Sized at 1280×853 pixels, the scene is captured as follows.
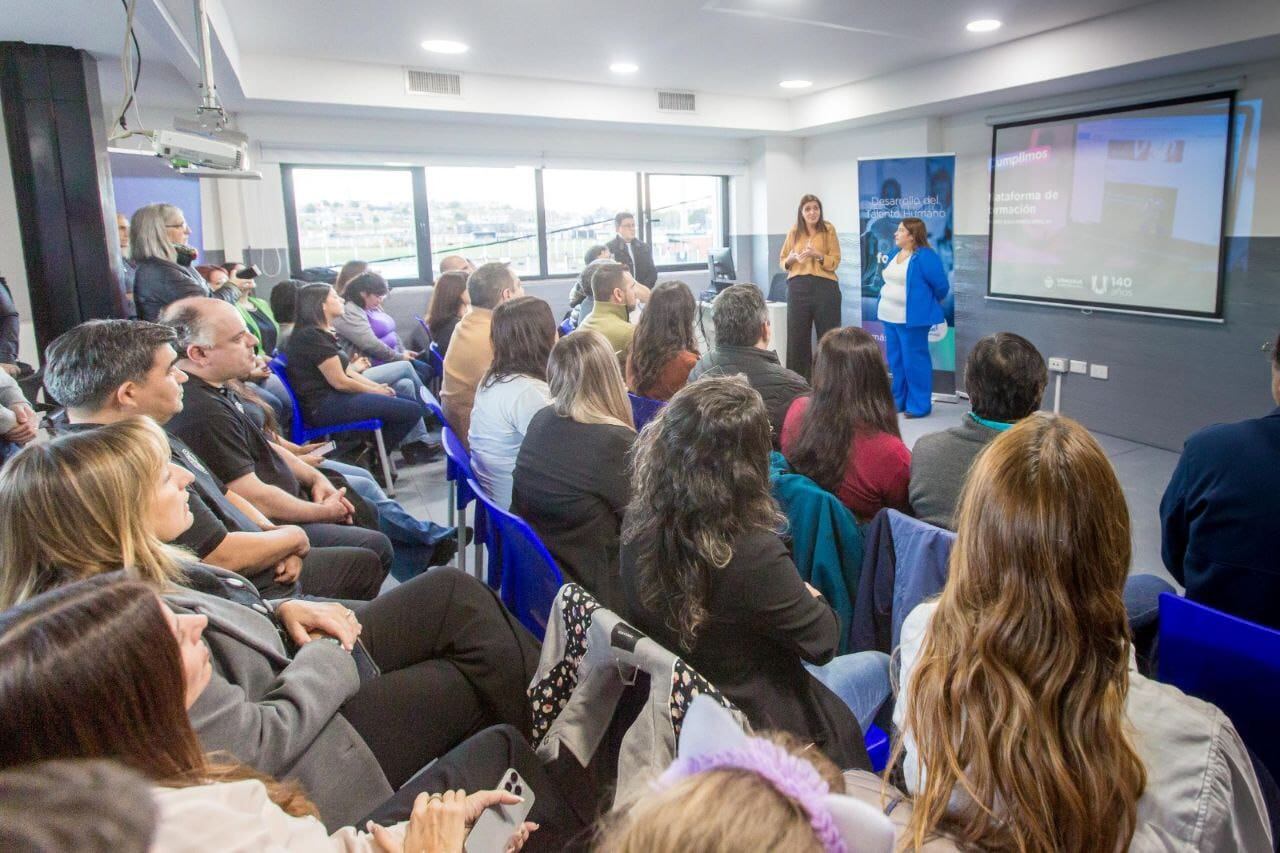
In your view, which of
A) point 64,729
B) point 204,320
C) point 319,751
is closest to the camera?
point 64,729

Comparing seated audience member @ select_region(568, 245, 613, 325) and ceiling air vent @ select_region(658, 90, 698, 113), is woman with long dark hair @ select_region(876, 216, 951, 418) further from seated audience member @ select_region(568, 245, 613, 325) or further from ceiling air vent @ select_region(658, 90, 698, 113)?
seated audience member @ select_region(568, 245, 613, 325)

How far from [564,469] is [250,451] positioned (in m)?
1.07

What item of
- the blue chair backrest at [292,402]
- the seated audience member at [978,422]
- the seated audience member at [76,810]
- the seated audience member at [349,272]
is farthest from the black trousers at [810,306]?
the seated audience member at [76,810]

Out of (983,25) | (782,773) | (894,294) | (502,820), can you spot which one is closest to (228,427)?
(502,820)

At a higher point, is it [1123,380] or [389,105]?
[389,105]

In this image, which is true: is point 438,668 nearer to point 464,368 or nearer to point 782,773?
point 782,773

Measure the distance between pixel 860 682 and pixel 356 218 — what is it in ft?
20.7

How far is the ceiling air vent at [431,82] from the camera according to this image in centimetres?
550

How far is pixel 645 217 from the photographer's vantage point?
314 inches

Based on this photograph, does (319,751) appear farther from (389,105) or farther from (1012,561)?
(389,105)

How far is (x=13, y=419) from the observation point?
2.97 metres

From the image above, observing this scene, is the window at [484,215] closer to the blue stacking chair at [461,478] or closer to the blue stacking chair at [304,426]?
the blue stacking chair at [304,426]

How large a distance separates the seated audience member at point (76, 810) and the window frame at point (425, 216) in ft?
21.2

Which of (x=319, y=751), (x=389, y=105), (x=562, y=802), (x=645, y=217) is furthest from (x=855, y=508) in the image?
(x=645, y=217)
